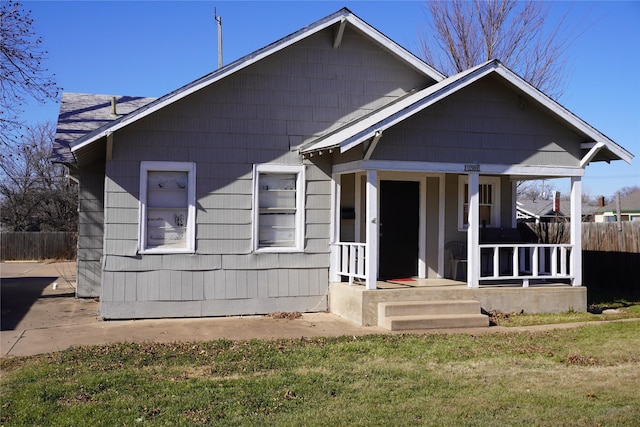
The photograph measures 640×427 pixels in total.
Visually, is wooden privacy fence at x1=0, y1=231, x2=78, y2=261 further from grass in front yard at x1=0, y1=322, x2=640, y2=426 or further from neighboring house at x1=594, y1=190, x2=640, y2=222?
neighboring house at x1=594, y1=190, x2=640, y2=222

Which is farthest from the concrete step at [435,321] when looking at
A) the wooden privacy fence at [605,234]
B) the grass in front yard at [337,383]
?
the wooden privacy fence at [605,234]

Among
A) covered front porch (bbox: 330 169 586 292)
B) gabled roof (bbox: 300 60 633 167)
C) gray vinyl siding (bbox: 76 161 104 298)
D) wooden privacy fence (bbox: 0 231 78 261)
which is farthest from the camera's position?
wooden privacy fence (bbox: 0 231 78 261)

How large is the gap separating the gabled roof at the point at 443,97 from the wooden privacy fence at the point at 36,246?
2421cm

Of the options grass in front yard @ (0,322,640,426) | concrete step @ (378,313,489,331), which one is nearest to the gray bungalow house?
concrete step @ (378,313,489,331)

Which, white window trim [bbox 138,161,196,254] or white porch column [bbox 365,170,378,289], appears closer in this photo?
white porch column [bbox 365,170,378,289]

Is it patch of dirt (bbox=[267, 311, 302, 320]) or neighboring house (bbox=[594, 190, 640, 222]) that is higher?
neighboring house (bbox=[594, 190, 640, 222])

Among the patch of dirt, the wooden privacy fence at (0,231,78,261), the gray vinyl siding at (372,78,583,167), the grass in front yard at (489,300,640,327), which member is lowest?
the patch of dirt

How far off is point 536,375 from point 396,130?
5425 mm

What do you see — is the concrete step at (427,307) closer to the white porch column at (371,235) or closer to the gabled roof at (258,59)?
the white porch column at (371,235)

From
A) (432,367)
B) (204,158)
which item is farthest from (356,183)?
(432,367)

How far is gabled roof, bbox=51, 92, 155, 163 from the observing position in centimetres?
1461

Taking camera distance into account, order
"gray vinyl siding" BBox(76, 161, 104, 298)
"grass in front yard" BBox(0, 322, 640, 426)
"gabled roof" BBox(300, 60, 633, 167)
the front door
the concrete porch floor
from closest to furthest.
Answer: "grass in front yard" BBox(0, 322, 640, 426), "gabled roof" BBox(300, 60, 633, 167), the concrete porch floor, the front door, "gray vinyl siding" BBox(76, 161, 104, 298)

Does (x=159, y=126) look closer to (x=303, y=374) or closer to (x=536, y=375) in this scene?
(x=303, y=374)

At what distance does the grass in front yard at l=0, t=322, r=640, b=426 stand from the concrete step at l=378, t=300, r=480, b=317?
3.67 feet
